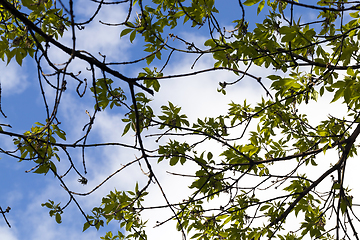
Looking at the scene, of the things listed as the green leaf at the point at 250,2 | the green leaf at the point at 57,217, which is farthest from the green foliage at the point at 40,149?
the green leaf at the point at 250,2

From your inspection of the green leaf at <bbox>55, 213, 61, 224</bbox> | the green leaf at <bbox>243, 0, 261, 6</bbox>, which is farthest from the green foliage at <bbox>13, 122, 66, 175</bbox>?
the green leaf at <bbox>243, 0, 261, 6</bbox>

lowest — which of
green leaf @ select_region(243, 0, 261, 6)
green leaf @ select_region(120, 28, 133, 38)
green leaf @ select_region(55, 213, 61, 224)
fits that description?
green leaf @ select_region(55, 213, 61, 224)

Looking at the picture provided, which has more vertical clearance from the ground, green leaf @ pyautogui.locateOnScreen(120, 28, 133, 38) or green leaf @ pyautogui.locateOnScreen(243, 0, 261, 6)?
green leaf @ pyautogui.locateOnScreen(120, 28, 133, 38)

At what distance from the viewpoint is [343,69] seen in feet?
12.4

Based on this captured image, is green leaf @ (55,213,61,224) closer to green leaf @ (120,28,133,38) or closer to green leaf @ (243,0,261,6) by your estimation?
green leaf @ (120,28,133,38)

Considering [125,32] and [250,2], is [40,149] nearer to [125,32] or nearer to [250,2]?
[125,32]

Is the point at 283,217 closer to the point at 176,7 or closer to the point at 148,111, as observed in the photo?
the point at 148,111

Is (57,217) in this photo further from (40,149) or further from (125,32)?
(125,32)

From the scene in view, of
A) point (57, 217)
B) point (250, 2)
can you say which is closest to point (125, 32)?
point (250, 2)

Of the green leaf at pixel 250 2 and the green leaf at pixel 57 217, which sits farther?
the green leaf at pixel 57 217

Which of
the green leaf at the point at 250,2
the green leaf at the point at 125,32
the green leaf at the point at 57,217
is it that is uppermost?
the green leaf at the point at 125,32

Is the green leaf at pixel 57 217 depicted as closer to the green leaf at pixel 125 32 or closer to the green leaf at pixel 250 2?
the green leaf at pixel 125 32

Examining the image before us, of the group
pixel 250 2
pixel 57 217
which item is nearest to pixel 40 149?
pixel 57 217

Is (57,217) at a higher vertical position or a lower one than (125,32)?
lower
